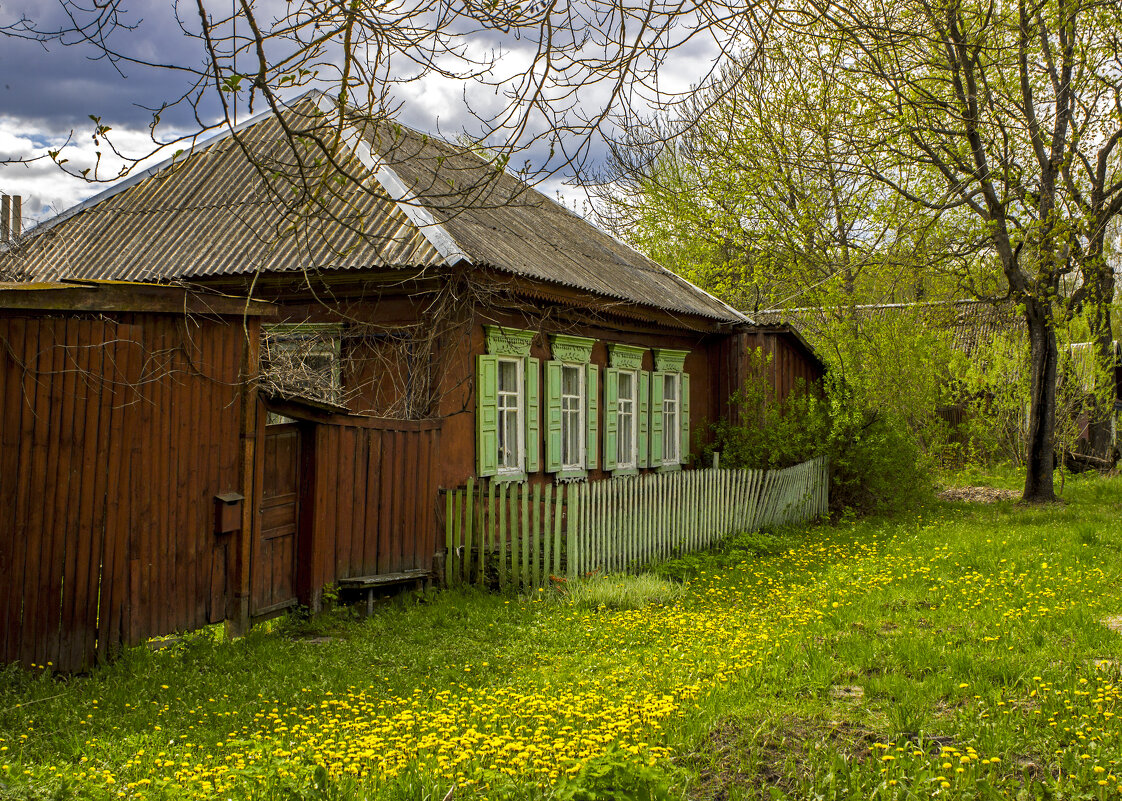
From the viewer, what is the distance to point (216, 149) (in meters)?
12.2

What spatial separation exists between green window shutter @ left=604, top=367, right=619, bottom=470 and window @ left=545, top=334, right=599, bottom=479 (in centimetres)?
24

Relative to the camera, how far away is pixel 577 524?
29.0 feet

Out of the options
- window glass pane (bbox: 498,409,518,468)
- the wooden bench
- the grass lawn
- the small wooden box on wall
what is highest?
window glass pane (bbox: 498,409,518,468)

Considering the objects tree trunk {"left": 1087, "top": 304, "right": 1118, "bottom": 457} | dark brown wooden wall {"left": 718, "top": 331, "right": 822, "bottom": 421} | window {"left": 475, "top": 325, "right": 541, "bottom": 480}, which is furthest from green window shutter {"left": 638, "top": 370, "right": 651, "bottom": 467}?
tree trunk {"left": 1087, "top": 304, "right": 1118, "bottom": 457}

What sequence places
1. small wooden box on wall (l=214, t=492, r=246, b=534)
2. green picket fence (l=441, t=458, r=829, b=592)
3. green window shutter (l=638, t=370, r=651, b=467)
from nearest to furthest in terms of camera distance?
small wooden box on wall (l=214, t=492, r=246, b=534) → green picket fence (l=441, t=458, r=829, b=592) → green window shutter (l=638, t=370, r=651, b=467)

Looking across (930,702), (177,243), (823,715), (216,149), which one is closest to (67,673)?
(823,715)

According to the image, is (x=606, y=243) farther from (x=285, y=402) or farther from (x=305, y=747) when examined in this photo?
(x=305, y=747)

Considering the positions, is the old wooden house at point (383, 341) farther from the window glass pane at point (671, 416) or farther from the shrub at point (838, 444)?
the shrub at point (838, 444)

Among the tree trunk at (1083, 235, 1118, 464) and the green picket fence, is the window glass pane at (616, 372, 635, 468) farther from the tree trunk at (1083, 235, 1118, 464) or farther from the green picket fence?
the tree trunk at (1083, 235, 1118, 464)

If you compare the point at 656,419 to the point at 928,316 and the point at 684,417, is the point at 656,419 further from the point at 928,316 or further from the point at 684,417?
the point at 928,316

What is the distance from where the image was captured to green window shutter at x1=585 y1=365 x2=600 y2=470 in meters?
12.0

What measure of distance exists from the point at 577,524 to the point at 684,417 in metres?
6.14

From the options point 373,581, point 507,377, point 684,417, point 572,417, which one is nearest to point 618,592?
point 373,581

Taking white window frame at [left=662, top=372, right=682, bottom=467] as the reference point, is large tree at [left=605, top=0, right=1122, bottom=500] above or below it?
above
